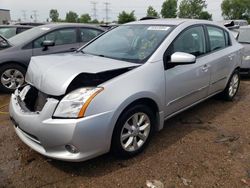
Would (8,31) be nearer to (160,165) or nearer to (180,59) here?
(180,59)

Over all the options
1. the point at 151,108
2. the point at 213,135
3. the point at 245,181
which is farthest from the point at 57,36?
the point at 245,181

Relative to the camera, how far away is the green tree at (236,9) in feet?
187

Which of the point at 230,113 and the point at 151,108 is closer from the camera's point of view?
the point at 151,108

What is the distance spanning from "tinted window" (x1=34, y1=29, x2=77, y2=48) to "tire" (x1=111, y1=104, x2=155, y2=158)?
12.3 ft

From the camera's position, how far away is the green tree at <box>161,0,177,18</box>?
167 ft

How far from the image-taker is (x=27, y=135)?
2.85 metres

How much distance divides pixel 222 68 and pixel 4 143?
11.7ft

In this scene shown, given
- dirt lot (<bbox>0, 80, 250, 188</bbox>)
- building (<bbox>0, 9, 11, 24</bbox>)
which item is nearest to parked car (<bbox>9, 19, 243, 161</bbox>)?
dirt lot (<bbox>0, 80, 250, 188</bbox>)

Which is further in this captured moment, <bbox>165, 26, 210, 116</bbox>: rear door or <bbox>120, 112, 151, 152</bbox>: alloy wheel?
<bbox>165, 26, 210, 116</bbox>: rear door

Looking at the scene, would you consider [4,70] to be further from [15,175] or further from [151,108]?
[151,108]

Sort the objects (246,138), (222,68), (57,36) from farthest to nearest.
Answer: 1. (57,36)
2. (222,68)
3. (246,138)

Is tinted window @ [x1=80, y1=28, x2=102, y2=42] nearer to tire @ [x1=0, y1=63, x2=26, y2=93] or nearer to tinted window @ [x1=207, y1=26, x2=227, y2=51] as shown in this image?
tire @ [x1=0, y1=63, x2=26, y2=93]

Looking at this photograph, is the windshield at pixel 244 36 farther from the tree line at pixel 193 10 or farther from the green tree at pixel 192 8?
the green tree at pixel 192 8

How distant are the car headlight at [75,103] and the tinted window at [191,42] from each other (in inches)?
52.2
